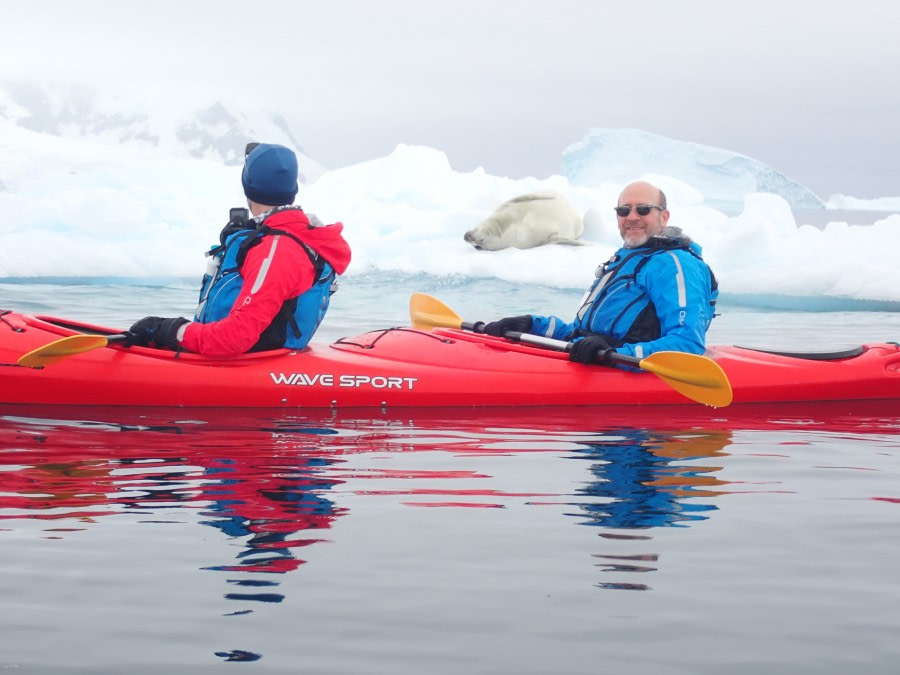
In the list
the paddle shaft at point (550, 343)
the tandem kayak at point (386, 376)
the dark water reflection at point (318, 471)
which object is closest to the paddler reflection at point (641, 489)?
the dark water reflection at point (318, 471)

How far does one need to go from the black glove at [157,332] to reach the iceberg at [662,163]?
2647 cm

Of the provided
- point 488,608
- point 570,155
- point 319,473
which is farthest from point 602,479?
point 570,155

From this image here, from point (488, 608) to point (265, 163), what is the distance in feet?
9.57

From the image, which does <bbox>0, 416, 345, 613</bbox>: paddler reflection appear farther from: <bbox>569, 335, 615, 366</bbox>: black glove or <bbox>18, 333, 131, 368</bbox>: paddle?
<bbox>569, 335, 615, 366</bbox>: black glove

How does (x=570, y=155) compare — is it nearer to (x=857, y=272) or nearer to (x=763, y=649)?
(x=857, y=272)

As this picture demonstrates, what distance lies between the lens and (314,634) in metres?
2.19

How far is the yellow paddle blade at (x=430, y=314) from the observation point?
6.50 m

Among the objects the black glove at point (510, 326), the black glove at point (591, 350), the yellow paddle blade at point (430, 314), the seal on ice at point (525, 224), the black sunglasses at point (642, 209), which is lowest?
the black glove at point (591, 350)

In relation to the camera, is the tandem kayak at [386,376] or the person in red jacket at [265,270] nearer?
the person in red jacket at [265,270]

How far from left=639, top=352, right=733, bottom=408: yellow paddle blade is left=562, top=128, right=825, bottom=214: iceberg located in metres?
26.3

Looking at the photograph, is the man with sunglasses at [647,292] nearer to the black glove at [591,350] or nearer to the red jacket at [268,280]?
the black glove at [591,350]

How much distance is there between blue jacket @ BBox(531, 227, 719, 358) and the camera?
199 inches

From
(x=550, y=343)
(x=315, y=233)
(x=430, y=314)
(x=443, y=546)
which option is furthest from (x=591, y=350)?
(x=443, y=546)

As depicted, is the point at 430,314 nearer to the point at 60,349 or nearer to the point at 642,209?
the point at 642,209
